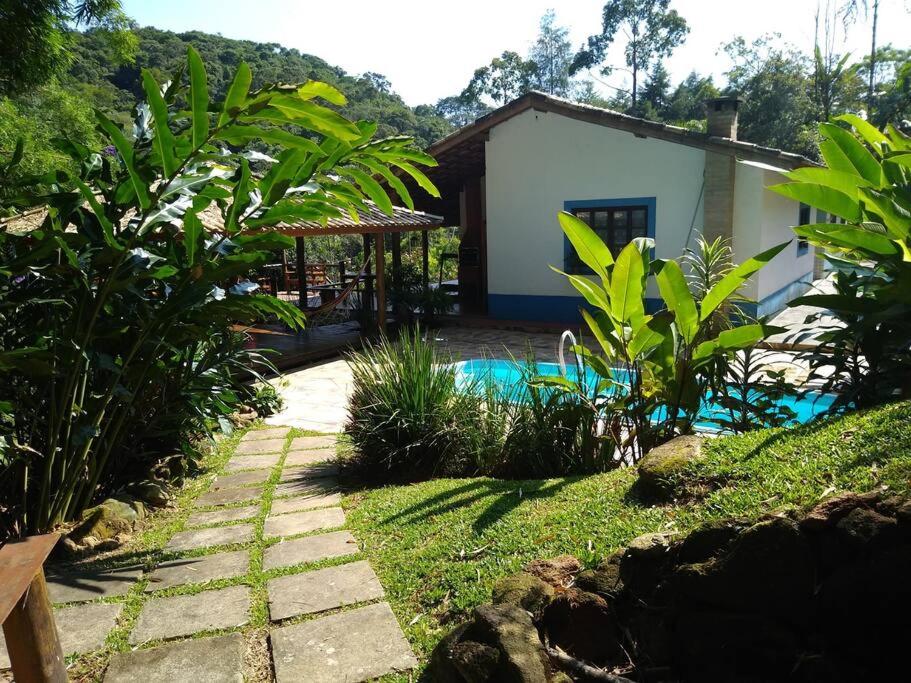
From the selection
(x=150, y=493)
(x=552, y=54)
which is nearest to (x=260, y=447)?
(x=150, y=493)

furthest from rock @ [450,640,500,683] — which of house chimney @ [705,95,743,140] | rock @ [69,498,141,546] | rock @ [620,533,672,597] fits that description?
house chimney @ [705,95,743,140]

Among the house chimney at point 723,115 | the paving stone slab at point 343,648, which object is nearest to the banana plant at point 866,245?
the paving stone slab at point 343,648

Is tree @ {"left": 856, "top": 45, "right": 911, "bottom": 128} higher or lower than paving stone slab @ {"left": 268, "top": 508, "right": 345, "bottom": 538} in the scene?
higher

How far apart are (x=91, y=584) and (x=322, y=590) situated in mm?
1215

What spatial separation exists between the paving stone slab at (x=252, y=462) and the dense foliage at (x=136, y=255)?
57.6 inches

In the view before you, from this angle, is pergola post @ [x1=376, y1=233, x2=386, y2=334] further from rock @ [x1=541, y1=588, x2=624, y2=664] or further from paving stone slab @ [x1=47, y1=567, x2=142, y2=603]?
rock @ [x1=541, y1=588, x2=624, y2=664]

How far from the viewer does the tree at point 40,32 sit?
18.5 ft

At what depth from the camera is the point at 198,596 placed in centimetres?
324

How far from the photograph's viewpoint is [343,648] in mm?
2689

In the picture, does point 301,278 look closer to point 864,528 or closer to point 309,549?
point 309,549

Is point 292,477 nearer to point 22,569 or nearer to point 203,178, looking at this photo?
point 203,178

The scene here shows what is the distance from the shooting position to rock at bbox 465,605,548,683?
2062 millimetres

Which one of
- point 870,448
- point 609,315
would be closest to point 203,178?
point 609,315

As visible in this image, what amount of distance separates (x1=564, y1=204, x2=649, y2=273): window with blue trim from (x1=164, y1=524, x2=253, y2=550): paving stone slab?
33.6 feet
